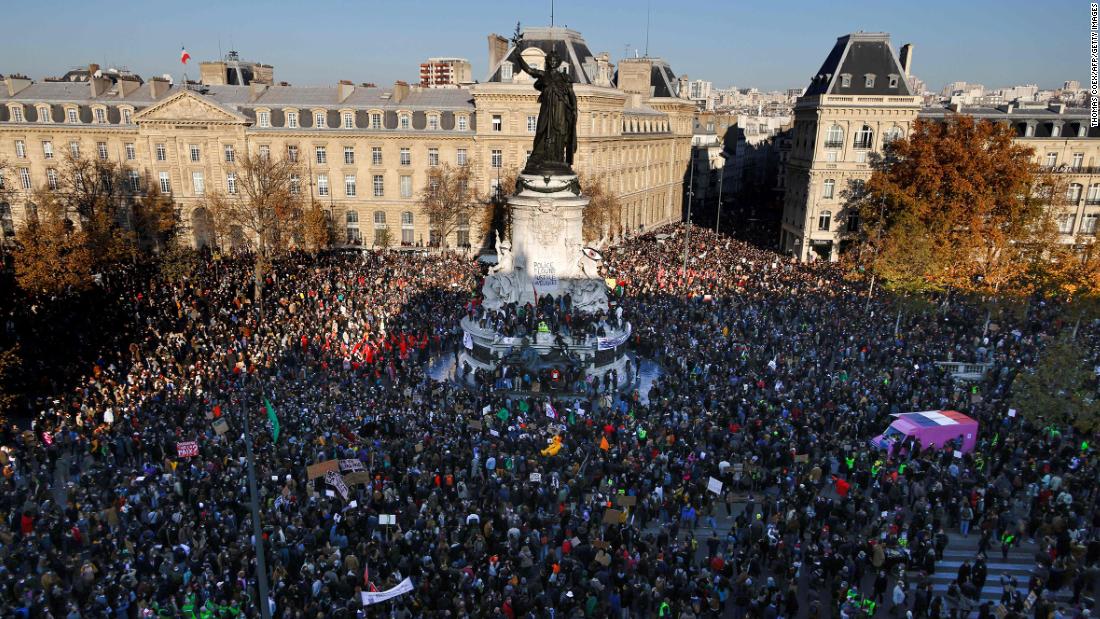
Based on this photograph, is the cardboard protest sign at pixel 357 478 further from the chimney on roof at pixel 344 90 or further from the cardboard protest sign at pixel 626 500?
the chimney on roof at pixel 344 90

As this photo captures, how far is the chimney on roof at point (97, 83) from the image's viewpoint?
5953cm

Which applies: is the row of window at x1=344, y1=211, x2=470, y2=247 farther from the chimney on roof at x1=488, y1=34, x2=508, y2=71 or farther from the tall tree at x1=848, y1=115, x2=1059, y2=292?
the tall tree at x1=848, y1=115, x2=1059, y2=292

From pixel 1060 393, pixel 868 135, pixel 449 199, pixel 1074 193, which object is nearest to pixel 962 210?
pixel 868 135

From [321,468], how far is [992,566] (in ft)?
56.9

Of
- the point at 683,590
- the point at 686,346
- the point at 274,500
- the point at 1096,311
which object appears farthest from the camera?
the point at 1096,311

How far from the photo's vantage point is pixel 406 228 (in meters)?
59.8

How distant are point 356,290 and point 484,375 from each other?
15.2 meters

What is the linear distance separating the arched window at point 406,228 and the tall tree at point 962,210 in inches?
1389

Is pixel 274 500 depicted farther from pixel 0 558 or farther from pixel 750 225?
pixel 750 225

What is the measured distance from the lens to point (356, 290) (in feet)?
131

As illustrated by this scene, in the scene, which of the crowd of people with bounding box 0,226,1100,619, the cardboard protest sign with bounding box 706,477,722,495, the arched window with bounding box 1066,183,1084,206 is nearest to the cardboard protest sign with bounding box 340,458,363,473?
the crowd of people with bounding box 0,226,1100,619

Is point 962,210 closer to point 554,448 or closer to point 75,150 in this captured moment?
point 554,448

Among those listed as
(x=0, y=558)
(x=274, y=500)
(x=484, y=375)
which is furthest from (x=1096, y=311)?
(x=0, y=558)

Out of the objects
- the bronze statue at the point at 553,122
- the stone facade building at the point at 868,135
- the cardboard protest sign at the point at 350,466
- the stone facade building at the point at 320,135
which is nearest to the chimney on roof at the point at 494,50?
the stone facade building at the point at 320,135
